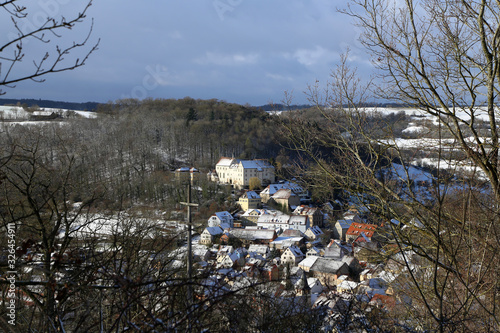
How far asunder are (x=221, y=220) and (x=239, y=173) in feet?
41.2

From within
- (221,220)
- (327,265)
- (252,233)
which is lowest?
(252,233)

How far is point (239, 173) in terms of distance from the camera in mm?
38062

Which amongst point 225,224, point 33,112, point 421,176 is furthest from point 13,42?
point 33,112

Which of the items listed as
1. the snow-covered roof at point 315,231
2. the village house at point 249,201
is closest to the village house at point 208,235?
the snow-covered roof at point 315,231

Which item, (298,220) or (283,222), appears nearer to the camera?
(298,220)

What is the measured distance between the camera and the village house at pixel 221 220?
25.3 m

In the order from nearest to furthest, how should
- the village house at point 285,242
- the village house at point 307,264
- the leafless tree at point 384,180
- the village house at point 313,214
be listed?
1. the leafless tree at point 384,180
2. the village house at point 307,264
3. the village house at point 285,242
4. the village house at point 313,214

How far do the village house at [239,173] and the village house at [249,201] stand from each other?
5524 millimetres

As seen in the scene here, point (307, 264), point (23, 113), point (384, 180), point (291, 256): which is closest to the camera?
point (384, 180)

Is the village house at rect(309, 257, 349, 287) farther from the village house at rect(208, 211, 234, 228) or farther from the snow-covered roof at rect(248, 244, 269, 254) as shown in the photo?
the village house at rect(208, 211, 234, 228)

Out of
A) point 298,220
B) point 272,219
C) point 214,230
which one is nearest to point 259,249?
point 214,230

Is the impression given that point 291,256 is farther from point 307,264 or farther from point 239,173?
point 239,173

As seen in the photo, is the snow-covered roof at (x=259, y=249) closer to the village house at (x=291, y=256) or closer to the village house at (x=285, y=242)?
the village house at (x=291, y=256)

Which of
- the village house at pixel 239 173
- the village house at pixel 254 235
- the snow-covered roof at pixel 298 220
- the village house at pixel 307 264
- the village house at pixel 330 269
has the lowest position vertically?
the village house at pixel 254 235
